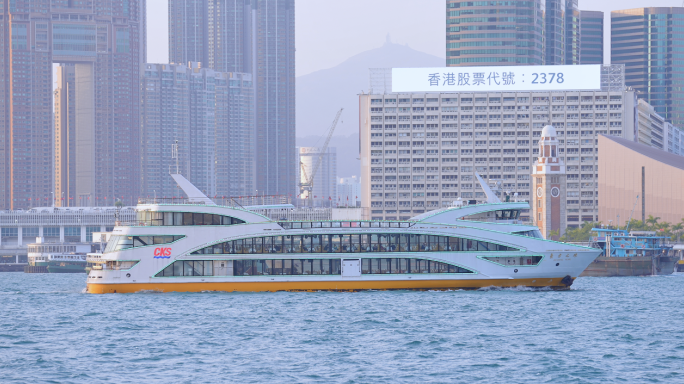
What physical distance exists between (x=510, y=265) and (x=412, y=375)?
33533mm

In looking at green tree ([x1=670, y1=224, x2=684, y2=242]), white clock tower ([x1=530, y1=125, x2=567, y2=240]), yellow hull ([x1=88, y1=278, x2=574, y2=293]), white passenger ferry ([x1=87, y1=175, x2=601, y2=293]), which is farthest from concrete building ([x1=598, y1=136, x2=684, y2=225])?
yellow hull ([x1=88, y1=278, x2=574, y2=293])

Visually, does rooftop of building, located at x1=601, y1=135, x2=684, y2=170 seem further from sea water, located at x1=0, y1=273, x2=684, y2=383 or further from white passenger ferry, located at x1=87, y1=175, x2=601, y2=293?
white passenger ferry, located at x1=87, y1=175, x2=601, y2=293

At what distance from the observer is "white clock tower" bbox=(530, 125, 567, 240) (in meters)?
148

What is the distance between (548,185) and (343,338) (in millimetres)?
105248

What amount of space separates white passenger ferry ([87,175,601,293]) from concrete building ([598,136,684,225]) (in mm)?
115247

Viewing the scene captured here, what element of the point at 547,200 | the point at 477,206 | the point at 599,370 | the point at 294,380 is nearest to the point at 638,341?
the point at 599,370

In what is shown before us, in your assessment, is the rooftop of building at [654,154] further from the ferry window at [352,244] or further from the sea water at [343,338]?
the ferry window at [352,244]

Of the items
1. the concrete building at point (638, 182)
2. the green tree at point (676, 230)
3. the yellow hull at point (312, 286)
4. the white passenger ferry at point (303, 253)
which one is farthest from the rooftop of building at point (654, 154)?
the yellow hull at point (312, 286)

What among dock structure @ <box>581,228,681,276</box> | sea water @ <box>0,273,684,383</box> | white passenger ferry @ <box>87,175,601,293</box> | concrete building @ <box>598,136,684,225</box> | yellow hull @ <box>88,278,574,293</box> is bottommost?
dock structure @ <box>581,228,681,276</box>

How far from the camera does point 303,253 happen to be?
230 ft

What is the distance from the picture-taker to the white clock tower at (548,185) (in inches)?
5827

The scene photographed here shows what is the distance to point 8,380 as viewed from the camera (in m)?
38.0

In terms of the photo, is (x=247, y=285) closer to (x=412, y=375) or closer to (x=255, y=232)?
(x=255, y=232)

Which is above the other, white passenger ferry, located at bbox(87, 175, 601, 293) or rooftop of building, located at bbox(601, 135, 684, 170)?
rooftop of building, located at bbox(601, 135, 684, 170)
